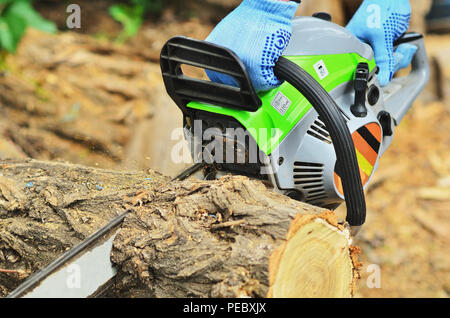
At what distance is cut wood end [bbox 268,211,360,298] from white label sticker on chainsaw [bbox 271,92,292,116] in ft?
1.35

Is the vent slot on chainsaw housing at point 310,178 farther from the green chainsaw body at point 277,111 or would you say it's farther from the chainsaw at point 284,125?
the green chainsaw body at point 277,111

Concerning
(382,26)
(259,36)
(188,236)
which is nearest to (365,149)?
(382,26)

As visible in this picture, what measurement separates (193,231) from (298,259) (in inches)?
12.5

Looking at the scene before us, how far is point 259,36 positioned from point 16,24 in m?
4.22

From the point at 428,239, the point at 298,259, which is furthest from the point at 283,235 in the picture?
the point at 428,239

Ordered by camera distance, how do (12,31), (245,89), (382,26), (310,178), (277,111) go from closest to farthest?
(245,89) < (277,111) < (310,178) < (382,26) < (12,31)

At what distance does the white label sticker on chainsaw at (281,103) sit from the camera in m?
1.66

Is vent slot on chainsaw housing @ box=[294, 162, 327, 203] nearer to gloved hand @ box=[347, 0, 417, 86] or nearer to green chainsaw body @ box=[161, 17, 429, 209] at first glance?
green chainsaw body @ box=[161, 17, 429, 209]

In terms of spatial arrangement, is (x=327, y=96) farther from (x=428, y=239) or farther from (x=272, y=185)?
(x=428, y=239)

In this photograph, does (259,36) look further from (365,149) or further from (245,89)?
(365,149)

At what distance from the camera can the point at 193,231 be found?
1456mm

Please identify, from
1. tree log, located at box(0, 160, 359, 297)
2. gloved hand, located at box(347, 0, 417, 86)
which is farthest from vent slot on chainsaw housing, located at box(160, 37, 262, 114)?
gloved hand, located at box(347, 0, 417, 86)

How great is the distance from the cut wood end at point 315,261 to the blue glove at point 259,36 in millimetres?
496

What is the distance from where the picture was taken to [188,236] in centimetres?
146
